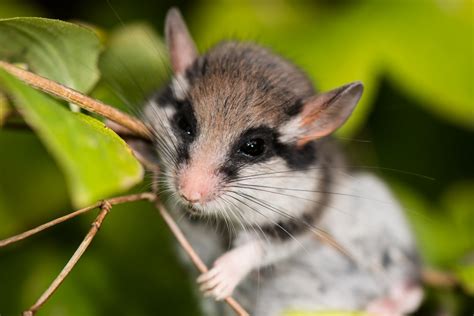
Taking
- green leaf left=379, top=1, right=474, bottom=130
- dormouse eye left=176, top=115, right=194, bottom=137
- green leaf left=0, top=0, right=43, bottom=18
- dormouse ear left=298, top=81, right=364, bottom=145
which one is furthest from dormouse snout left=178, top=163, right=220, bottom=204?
green leaf left=0, top=0, right=43, bottom=18

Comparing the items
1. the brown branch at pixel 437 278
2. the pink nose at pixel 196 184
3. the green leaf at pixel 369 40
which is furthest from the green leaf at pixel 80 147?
the brown branch at pixel 437 278

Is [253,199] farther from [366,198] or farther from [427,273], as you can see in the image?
[427,273]

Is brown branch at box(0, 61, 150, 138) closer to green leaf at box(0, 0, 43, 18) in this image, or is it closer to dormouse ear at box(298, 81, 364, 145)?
dormouse ear at box(298, 81, 364, 145)

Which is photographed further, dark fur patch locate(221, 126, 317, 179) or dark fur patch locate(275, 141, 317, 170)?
dark fur patch locate(275, 141, 317, 170)

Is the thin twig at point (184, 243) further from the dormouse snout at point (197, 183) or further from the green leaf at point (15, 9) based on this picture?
the green leaf at point (15, 9)

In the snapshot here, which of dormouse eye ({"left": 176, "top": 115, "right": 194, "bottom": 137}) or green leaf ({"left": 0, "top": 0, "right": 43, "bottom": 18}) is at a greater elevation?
green leaf ({"left": 0, "top": 0, "right": 43, "bottom": 18})

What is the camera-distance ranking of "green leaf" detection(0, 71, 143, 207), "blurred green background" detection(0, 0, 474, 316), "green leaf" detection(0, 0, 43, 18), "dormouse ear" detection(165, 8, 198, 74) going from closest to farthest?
1. "green leaf" detection(0, 71, 143, 207)
2. "dormouse ear" detection(165, 8, 198, 74)
3. "blurred green background" detection(0, 0, 474, 316)
4. "green leaf" detection(0, 0, 43, 18)

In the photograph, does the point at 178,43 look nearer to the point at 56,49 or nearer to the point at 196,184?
the point at 56,49
